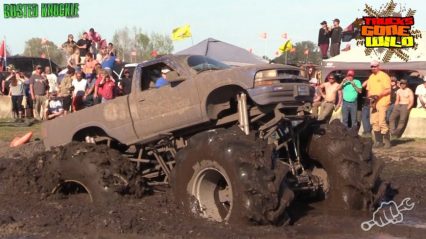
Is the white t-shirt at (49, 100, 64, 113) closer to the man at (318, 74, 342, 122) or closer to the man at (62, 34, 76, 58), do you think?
the man at (62, 34, 76, 58)

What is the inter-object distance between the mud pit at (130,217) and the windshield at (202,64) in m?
1.58

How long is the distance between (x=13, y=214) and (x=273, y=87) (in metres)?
3.49

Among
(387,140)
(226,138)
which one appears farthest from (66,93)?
(226,138)

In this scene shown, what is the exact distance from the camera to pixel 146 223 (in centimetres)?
722

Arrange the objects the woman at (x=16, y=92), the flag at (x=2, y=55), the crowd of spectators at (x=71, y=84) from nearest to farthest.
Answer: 1. the crowd of spectators at (x=71, y=84)
2. the woman at (x=16, y=92)
3. the flag at (x=2, y=55)

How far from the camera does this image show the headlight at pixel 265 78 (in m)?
7.90

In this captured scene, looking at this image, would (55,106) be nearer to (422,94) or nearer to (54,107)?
(54,107)

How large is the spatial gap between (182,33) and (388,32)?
7.33m

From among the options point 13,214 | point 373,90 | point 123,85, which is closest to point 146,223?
point 13,214

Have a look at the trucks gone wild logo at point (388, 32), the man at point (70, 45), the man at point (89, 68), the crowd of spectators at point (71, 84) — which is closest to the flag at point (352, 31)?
the trucks gone wild logo at point (388, 32)

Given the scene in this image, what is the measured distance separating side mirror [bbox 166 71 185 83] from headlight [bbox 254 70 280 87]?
3.58 feet

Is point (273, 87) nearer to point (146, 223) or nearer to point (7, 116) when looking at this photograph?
point (146, 223)

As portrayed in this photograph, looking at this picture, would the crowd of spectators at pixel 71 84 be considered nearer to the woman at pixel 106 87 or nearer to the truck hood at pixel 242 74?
the woman at pixel 106 87

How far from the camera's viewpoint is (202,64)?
8914 mm
